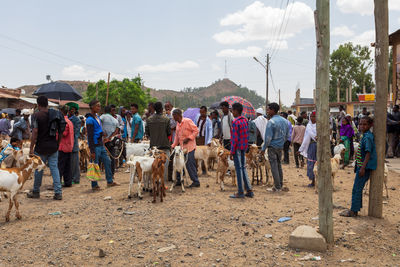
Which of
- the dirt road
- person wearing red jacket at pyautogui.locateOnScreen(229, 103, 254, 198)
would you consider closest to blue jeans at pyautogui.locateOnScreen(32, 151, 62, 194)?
the dirt road

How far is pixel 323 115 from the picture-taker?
4539 mm

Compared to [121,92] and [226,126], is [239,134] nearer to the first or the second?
[226,126]

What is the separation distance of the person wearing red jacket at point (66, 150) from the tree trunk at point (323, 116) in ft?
20.3

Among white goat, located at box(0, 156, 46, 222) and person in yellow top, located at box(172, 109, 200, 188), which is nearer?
white goat, located at box(0, 156, 46, 222)

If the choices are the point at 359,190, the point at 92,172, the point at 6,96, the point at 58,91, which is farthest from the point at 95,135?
the point at 6,96

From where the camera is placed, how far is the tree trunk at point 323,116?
4.53 metres

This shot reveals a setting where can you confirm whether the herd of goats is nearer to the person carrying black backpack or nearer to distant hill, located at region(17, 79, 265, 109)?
the person carrying black backpack

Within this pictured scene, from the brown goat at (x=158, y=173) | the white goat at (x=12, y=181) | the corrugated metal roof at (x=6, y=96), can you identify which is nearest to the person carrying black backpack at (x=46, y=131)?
the white goat at (x=12, y=181)

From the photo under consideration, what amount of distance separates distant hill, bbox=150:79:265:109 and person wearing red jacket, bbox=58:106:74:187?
107591 mm

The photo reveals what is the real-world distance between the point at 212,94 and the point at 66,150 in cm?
14832

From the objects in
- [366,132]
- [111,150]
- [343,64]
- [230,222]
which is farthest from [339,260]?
[343,64]

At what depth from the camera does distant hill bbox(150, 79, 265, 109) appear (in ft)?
416

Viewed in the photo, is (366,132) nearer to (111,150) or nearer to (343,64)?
(111,150)

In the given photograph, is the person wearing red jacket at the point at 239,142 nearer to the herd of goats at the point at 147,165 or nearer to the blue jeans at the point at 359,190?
the herd of goats at the point at 147,165
